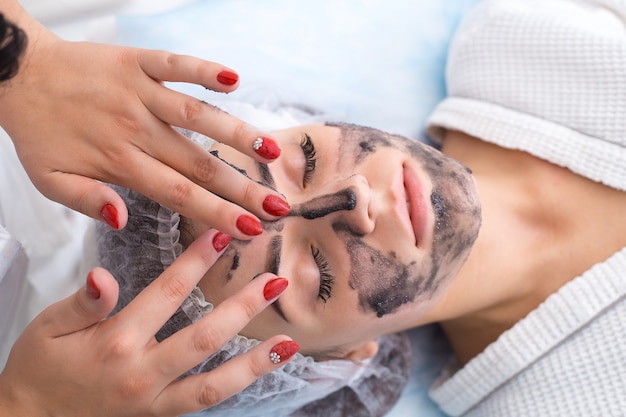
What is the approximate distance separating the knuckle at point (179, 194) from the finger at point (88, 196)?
68 millimetres

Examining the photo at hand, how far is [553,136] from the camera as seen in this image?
1.30 m

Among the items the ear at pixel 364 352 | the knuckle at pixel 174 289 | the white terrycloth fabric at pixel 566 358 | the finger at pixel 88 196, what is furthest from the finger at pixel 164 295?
the white terrycloth fabric at pixel 566 358

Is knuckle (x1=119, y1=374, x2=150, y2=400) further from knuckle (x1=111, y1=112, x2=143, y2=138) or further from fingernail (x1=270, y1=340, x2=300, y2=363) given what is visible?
knuckle (x1=111, y1=112, x2=143, y2=138)

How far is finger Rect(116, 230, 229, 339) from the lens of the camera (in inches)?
31.1

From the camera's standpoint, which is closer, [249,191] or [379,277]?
A: [249,191]

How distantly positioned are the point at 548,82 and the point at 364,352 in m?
0.73

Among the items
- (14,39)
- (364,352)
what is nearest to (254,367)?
(364,352)

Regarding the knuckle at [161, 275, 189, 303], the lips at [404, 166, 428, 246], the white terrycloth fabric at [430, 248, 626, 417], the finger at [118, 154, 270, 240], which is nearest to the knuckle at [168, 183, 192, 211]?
the finger at [118, 154, 270, 240]

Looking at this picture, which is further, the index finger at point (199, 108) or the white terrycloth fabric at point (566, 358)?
the white terrycloth fabric at point (566, 358)

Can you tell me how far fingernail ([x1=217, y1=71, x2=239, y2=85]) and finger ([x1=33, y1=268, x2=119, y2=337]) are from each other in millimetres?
305

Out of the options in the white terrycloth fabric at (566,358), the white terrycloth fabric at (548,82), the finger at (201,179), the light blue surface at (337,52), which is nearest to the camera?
the finger at (201,179)

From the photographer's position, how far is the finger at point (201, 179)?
2.79 feet

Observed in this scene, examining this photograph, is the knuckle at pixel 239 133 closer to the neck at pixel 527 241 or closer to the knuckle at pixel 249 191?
the knuckle at pixel 249 191

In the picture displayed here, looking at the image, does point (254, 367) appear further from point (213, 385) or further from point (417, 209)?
point (417, 209)
